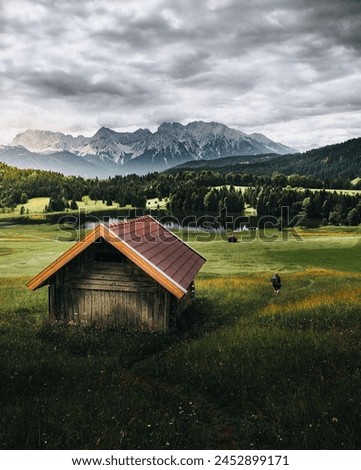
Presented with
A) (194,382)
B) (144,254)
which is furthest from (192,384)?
(144,254)

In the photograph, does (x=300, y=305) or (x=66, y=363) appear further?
(x=300, y=305)

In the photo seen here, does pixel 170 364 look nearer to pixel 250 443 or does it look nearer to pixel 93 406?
pixel 93 406

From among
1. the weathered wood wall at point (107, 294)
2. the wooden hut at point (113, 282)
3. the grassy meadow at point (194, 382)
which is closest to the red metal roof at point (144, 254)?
the wooden hut at point (113, 282)

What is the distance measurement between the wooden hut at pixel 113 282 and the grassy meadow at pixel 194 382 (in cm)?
97

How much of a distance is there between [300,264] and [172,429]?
37779mm

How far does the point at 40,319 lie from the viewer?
1858cm

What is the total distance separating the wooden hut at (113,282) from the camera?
1623cm

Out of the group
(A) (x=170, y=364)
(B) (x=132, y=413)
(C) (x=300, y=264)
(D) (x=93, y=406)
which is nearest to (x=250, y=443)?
(B) (x=132, y=413)

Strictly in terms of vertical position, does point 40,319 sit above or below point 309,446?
below

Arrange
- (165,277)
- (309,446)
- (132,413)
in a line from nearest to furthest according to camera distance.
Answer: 1. (309,446)
2. (132,413)
3. (165,277)

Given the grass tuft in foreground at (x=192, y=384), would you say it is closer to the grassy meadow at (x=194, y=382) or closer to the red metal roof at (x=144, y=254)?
the grassy meadow at (x=194, y=382)

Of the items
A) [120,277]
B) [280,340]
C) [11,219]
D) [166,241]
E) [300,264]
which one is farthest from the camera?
[11,219]

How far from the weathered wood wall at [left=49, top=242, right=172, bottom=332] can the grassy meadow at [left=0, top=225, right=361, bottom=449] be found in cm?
90

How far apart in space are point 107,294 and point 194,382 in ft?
24.9
